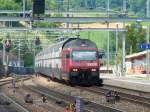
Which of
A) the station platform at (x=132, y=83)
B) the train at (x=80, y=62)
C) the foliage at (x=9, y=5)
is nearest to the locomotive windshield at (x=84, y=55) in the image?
the train at (x=80, y=62)

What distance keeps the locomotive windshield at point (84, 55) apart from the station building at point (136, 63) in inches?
1643

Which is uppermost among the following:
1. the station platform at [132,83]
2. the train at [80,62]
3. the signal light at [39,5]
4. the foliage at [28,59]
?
the signal light at [39,5]

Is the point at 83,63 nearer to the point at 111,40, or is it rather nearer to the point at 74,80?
the point at 74,80

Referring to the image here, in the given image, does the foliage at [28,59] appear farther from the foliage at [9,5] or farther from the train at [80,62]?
the train at [80,62]

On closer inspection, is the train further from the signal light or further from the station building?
the station building

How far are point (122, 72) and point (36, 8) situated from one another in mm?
28590

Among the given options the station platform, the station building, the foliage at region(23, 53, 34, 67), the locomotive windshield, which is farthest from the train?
the foliage at region(23, 53, 34, 67)

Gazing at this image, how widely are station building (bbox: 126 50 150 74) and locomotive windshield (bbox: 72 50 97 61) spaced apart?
41724 millimetres

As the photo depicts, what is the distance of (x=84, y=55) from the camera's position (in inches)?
1583

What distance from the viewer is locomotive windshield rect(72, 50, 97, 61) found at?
40.0 metres

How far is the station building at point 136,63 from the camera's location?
82600 mm

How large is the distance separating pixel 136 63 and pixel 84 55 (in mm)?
51525

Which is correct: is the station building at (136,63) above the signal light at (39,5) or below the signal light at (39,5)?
below

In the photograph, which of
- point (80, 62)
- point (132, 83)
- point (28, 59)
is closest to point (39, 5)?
point (80, 62)
